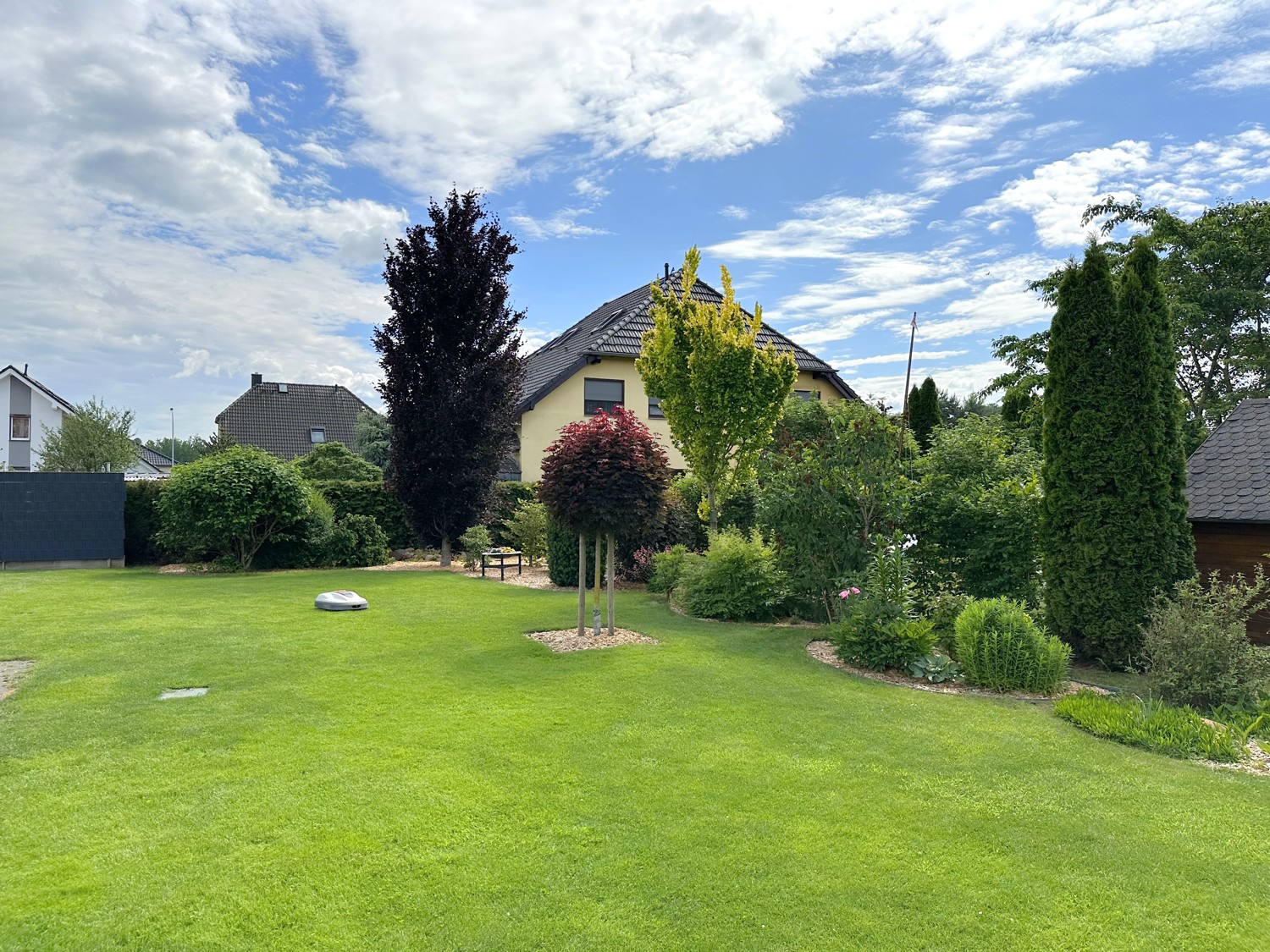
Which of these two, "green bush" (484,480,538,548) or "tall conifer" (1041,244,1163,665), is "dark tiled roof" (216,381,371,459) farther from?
"tall conifer" (1041,244,1163,665)

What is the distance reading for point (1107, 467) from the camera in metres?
8.02

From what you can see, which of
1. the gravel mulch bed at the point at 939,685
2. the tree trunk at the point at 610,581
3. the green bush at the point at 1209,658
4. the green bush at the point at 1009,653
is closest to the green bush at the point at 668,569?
the tree trunk at the point at 610,581

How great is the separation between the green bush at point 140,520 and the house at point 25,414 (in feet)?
75.2

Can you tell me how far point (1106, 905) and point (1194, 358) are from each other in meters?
24.8

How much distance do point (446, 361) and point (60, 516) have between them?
9.26 m

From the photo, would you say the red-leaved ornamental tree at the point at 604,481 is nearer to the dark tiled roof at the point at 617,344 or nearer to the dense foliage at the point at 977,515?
the dense foliage at the point at 977,515

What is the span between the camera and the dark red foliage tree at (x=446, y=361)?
17.9m

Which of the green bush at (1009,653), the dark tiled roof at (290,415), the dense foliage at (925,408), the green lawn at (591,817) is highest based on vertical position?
the dark tiled roof at (290,415)

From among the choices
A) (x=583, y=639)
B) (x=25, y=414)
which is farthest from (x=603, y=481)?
(x=25, y=414)

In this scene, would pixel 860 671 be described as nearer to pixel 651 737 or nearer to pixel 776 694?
pixel 776 694

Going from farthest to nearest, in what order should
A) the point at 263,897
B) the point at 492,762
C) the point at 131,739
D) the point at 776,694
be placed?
1. the point at 776,694
2. the point at 131,739
3. the point at 492,762
4. the point at 263,897

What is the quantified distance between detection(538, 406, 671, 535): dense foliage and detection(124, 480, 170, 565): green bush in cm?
1316

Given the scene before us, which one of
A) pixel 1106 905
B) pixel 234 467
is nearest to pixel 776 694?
pixel 1106 905

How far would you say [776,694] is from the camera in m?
6.67
